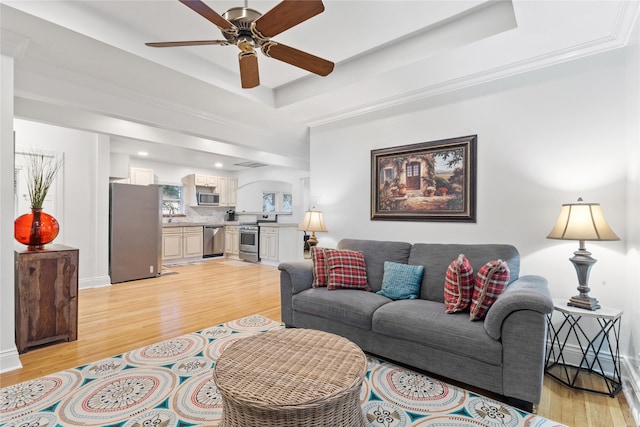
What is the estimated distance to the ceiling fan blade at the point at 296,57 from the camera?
75.0 inches

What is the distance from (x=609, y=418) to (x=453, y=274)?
1142 mm

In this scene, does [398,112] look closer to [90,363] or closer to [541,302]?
[541,302]

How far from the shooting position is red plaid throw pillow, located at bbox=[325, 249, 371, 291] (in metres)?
3.00

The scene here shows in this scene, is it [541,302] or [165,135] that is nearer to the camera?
[541,302]

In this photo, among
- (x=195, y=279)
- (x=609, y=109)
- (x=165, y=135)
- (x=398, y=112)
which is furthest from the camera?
(x=195, y=279)

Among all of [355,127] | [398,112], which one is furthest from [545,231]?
[355,127]

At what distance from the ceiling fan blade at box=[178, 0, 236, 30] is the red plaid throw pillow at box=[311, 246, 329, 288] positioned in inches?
81.5

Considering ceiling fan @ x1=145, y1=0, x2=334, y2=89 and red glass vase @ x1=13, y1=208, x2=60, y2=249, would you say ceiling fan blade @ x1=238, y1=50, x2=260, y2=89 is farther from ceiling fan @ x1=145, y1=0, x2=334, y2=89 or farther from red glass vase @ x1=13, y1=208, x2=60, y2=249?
red glass vase @ x1=13, y1=208, x2=60, y2=249

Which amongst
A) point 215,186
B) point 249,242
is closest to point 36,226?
point 249,242

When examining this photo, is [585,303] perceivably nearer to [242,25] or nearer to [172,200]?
[242,25]

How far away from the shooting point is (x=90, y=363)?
2477 mm

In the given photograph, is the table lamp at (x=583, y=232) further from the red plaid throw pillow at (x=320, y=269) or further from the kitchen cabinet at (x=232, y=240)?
the kitchen cabinet at (x=232, y=240)

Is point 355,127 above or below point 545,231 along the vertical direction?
above

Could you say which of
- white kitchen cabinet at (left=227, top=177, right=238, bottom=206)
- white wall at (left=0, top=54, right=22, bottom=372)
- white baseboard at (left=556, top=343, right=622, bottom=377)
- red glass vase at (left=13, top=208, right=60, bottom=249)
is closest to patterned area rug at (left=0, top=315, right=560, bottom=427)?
white wall at (left=0, top=54, right=22, bottom=372)
